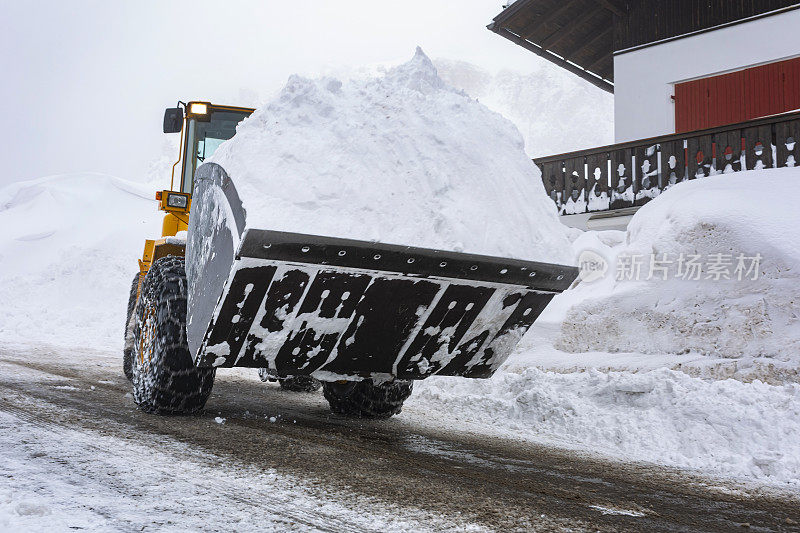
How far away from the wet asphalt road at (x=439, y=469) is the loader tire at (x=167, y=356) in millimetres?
113

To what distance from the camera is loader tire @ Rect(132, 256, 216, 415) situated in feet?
12.0

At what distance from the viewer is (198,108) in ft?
19.6

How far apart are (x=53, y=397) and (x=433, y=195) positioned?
9.69ft

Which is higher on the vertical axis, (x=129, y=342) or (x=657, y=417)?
(x=129, y=342)

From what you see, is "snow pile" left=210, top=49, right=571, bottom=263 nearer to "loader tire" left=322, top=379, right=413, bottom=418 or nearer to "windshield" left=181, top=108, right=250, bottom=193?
"loader tire" left=322, top=379, right=413, bottom=418

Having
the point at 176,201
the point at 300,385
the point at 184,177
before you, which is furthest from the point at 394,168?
the point at 300,385

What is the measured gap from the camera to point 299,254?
303 cm

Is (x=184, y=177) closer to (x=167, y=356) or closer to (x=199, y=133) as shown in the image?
(x=199, y=133)

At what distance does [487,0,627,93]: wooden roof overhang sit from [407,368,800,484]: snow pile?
433 inches

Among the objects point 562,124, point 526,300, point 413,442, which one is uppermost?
point 562,124

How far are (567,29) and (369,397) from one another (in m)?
13.3

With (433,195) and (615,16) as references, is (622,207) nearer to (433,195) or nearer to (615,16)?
(615,16)

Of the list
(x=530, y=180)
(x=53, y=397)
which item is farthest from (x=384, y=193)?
(x=53, y=397)

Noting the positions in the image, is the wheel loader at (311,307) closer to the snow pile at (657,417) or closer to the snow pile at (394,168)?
the snow pile at (394,168)
